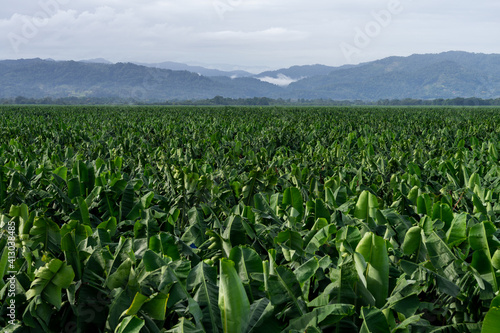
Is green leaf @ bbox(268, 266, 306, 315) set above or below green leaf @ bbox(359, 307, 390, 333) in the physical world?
above

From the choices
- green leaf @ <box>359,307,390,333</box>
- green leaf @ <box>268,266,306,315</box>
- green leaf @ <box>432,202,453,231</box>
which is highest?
green leaf @ <box>432,202,453,231</box>

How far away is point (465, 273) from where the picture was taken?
1485mm

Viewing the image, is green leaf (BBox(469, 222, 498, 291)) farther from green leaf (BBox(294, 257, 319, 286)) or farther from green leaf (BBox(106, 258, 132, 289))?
green leaf (BBox(106, 258, 132, 289))

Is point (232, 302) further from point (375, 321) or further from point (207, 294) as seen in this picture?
point (375, 321)

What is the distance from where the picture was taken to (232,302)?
1.17 meters

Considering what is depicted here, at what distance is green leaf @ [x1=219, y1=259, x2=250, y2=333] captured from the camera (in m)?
1.16

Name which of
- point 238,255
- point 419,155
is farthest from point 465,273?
point 419,155

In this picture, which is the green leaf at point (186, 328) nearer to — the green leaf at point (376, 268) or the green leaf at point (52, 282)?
the green leaf at point (52, 282)

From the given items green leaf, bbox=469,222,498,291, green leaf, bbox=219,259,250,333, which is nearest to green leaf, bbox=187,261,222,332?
green leaf, bbox=219,259,250,333

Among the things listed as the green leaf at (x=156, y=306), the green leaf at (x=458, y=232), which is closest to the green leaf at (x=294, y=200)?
the green leaf at (x=458, y=232)

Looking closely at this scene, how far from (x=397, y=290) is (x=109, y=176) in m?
2.52

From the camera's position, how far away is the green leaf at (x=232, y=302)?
3.80ft

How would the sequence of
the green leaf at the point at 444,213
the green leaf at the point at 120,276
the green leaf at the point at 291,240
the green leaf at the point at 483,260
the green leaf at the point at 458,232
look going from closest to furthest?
the green leaf at the point at 120,276 < the green leaf at the point at 483,260 < the green leaf at the point at 291,240 < the green leaf at the point at 458,232 < the green leaf at the point at 444,213

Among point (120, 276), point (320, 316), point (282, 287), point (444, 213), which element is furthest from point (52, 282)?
point (444, 213)
